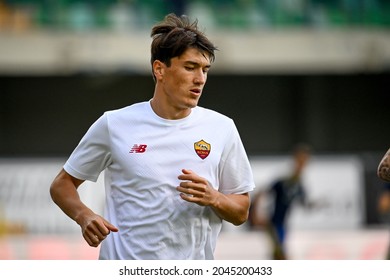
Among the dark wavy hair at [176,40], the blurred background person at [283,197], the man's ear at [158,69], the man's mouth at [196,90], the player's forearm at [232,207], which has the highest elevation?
the dark wavy hair at [176,40]

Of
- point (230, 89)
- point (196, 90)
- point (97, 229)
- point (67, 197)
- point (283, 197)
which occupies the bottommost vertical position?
point (283, 197)

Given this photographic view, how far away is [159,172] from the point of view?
161 inches

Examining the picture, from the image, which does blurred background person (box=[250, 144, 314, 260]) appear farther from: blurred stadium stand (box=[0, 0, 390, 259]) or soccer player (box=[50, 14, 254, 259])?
soccer player (box=[50, 14, 254, 259])

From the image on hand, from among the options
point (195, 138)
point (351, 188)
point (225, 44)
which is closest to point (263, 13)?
point (225, 44)

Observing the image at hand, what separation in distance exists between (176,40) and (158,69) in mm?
157

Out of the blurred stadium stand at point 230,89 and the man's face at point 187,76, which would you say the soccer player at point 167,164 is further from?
the blurred stadium stand at point 230,89

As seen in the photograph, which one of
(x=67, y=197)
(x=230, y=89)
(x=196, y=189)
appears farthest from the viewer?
(x=230, y=89)

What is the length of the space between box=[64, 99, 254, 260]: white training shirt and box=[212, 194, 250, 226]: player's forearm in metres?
0.05

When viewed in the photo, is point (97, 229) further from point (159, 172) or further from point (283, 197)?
point (283, 197)

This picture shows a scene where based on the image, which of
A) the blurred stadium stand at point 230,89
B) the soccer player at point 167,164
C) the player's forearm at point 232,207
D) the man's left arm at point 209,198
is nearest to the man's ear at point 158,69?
the soccer player at point 167,164

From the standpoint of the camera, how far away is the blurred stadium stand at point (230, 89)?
17.5 m

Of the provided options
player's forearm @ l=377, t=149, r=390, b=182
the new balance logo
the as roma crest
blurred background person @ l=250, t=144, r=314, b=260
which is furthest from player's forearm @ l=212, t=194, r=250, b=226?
blurred background person @ l=250, t=144, r=314, b=260

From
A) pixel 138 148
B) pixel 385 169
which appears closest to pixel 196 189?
pixel 138 148

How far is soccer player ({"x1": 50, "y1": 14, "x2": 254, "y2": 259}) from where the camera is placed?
4035mm
